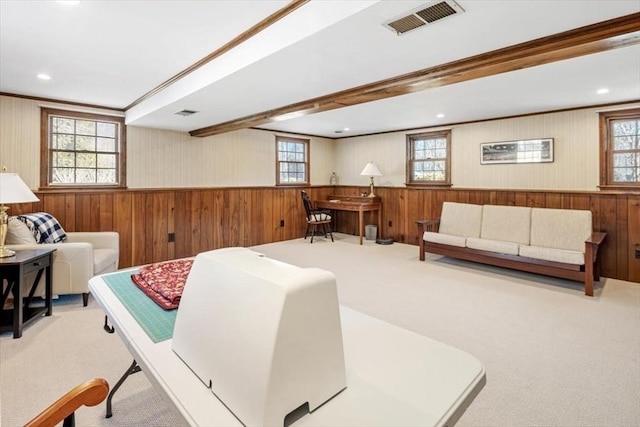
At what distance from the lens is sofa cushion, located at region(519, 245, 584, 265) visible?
143 inches

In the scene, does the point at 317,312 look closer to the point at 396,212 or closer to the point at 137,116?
the point at 137,116

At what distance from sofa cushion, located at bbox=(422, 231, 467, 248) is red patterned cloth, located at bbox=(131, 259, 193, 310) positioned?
3778 mm

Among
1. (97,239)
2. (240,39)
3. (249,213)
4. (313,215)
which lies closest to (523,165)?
(313,215)

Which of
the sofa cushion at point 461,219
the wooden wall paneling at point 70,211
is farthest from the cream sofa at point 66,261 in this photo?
the sofa cushion at point 461,219

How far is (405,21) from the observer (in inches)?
73.5

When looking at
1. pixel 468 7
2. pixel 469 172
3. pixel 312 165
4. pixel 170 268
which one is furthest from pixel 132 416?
pixel 312 165

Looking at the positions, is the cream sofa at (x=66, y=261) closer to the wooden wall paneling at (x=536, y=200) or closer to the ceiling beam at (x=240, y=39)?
the ceiling beam at (x=240, y=39)

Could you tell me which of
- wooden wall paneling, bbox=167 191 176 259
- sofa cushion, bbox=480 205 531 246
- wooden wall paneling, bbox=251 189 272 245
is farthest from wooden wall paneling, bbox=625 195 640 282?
wooden wall paneling, bbox=167 191 176 259

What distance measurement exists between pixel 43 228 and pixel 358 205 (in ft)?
14.9

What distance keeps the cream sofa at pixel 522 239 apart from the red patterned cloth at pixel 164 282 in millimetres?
3813

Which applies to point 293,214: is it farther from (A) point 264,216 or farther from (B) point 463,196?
(B) point 463,196

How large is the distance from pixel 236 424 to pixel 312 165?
21.7ft

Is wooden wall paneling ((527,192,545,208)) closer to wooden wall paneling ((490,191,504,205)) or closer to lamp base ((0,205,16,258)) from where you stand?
wooden wall paneling ((490,191,504,205))

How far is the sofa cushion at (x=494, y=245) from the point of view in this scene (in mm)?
4109
